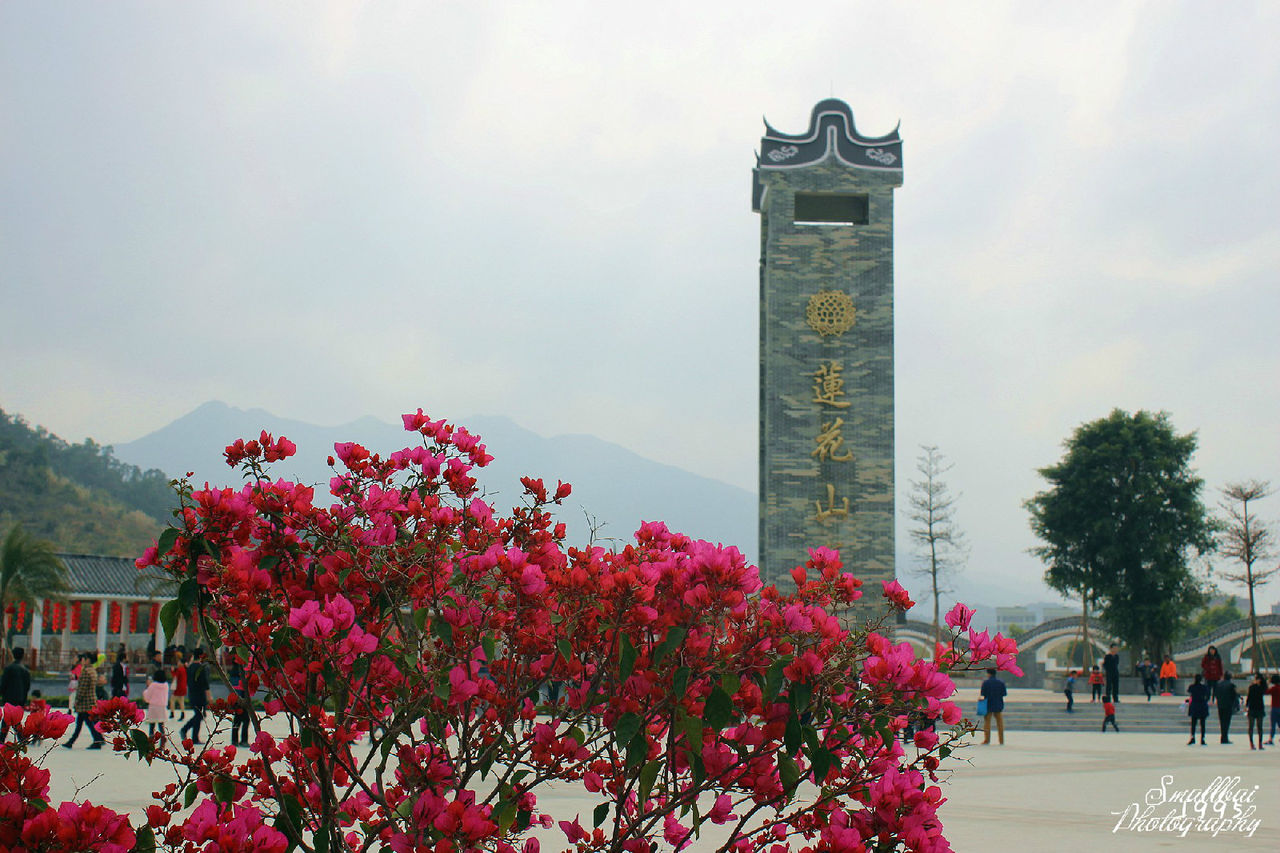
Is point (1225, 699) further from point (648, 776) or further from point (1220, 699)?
point (648, 776)

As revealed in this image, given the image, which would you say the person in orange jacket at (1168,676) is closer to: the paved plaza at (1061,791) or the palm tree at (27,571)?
the paved plaza at (1061,791)

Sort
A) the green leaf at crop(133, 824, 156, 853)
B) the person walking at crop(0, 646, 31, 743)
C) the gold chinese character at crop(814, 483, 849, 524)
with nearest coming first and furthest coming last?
the green leaf at crop(133, 824, 156, 853)
the person walking at crop(0, 646, 31, 743)
the gold chinese character at crop(814, 483, 849, 524)

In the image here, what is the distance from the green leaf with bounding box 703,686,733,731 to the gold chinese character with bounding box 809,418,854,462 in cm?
2279

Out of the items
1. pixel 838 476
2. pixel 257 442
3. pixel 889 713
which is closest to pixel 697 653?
pixel 889 713

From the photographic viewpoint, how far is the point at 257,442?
3.54 m

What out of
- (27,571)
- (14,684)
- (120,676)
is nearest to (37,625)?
(27,571)

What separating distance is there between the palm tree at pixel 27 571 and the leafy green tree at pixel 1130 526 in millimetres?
32814

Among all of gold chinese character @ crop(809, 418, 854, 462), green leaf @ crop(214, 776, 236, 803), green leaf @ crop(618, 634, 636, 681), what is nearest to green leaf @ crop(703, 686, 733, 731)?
green leaf @ crop(618, 634, 636, 681)

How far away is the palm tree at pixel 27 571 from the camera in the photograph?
32.5 m

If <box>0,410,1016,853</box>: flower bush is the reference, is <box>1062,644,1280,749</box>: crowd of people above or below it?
below

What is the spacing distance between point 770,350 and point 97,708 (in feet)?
76.6

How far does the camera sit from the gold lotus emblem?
26078 mm

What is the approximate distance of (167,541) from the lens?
10.2ft

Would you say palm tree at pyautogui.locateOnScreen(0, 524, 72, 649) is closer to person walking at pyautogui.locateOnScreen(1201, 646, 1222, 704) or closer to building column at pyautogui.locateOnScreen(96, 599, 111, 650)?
building column at pyautogui.locateOnScreen(96, 599, 111, 650)
